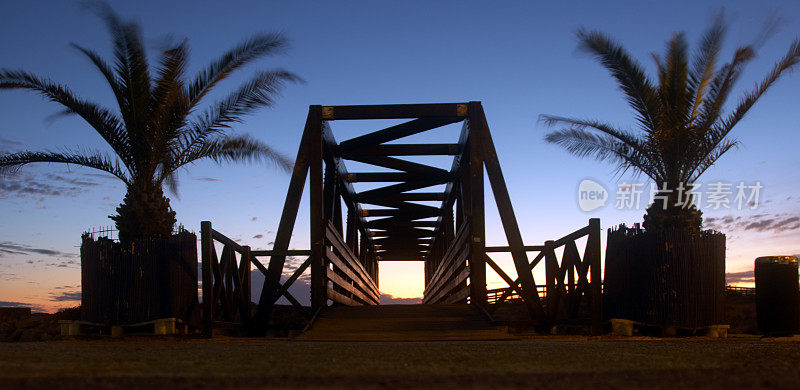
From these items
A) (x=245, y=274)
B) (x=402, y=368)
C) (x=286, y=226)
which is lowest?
(x=402, y=368)

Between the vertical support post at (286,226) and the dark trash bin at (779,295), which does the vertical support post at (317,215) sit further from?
the dark trash bin at (779,295)

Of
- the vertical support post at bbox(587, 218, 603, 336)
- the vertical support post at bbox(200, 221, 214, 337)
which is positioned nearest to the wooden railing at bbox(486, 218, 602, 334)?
the vertical support post at bbox(587, 218, 603, 336)

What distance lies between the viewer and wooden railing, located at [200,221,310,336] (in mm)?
11023

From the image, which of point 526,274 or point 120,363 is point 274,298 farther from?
point 120,363

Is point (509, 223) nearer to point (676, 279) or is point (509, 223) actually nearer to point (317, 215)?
point (676, 279)

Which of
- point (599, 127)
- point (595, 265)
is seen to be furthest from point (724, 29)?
point (595, 265)

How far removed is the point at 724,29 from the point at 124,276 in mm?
11251

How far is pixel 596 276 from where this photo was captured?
1169 cm

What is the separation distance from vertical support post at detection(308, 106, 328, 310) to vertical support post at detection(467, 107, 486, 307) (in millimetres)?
2891

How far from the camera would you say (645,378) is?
15.2 ft

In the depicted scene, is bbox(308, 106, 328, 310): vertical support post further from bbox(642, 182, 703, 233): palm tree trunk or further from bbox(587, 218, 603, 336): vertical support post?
bbox(642, 182, 703, 233): palm tree trunk

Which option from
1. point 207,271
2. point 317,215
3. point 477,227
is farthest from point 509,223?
point 207,271

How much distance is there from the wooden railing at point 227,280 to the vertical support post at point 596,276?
514 centimetres

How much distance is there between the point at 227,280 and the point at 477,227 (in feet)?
15.8
